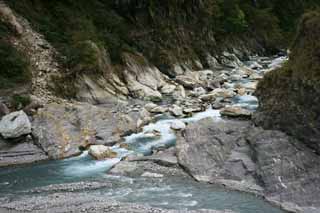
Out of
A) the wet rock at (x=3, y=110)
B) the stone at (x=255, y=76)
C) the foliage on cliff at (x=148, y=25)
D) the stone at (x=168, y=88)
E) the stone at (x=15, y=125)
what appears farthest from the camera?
the stone at (x=255, y=76)

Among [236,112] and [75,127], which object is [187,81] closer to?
[236,112]

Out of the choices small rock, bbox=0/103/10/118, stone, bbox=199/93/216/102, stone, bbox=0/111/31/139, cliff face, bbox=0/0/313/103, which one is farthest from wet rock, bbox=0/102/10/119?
stone, bbox=199/93/216/102

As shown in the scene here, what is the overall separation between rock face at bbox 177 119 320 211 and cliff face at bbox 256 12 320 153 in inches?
19.7

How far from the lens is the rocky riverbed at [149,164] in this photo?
41.8ft

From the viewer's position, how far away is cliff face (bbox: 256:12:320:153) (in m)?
14.2

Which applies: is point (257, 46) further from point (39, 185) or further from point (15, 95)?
point (39, 185)

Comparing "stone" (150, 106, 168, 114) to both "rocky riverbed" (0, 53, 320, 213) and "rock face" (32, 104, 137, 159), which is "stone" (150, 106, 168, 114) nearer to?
"rocky riverbed" (0, 53, 320, 213)

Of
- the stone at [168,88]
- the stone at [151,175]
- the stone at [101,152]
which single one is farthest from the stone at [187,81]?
the stone at [151,175]

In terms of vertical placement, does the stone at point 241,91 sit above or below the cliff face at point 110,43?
below

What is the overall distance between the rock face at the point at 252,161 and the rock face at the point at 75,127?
3.78 meters

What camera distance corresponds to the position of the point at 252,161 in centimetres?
1483

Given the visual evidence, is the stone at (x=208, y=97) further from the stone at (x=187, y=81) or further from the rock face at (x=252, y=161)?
the rock face at (x=252, y=161)

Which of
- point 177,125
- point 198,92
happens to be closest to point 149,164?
point 177,125

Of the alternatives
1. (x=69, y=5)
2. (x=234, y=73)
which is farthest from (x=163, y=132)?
(x=234, y=73)
